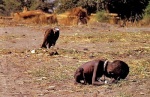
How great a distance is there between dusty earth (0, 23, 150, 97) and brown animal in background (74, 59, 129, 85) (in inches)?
5.5

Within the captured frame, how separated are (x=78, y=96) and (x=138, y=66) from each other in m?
3.80

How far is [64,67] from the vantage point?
1122cm

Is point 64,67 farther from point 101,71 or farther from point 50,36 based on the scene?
point 50,36

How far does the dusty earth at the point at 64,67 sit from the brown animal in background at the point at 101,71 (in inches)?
5.5

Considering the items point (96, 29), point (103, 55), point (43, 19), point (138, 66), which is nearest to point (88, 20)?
point (43, 19)

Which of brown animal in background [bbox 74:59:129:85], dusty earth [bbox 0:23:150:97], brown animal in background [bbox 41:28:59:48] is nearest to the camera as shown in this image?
dusty earth [bbox 0:23:150:97]

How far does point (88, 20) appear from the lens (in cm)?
3125

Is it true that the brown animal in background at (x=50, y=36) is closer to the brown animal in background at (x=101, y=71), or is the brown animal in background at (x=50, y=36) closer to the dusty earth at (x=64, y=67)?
the dusty earth at (x=64, y=67)

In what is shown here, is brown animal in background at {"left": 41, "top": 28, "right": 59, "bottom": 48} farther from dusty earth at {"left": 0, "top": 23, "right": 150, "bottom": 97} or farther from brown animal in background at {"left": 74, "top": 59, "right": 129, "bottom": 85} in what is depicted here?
brown animal in background at {"left": 74, "top": 59, "right": 129, "bottom": 85}

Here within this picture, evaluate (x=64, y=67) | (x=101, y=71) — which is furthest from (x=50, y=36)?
(x=101, y=71)

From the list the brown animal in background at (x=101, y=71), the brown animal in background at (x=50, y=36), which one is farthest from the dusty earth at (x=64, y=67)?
the brown animal in background at (x=50, y=36)

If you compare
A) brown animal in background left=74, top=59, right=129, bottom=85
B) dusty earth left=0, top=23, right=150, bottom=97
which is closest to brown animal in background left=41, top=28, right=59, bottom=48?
dusty earth left=0, top=23, right=150, bottom=97

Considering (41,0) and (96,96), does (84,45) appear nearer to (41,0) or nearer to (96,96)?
(96,96)

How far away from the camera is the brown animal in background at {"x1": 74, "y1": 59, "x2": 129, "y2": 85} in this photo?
27.3 feet
